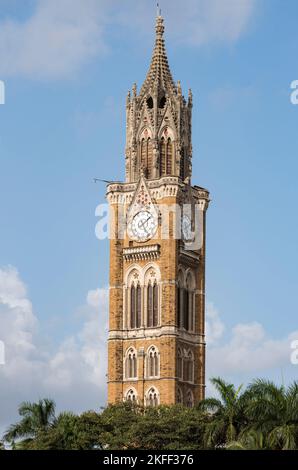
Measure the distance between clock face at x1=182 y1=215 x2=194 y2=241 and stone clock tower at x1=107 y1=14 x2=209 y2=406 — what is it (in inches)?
3.4

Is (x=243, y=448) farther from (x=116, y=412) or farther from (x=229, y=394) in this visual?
(x=116, y=412)

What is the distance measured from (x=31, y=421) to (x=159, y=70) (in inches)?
1980

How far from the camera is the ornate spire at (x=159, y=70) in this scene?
12731 cm

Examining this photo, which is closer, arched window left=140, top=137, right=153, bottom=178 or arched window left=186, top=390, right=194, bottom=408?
arched window left=186, top=390, right=194, bottom=408

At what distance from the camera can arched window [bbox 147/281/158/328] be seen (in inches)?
4786

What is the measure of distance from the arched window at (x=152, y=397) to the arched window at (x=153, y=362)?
126 centimetres

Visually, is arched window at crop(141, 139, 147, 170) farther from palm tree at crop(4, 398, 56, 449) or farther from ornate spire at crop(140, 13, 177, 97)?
palm tree at crop(4, 398, 56, 449)

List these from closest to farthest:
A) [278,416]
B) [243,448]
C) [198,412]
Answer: [243,448] < [278,416] < [198,412]

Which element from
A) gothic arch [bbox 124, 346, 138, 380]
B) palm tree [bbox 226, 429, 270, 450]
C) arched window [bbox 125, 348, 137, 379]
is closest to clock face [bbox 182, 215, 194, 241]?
gothic arch [bbox 124, 346, 138, 380]

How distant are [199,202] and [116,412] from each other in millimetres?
34691

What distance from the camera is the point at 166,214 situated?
12175 centimetres

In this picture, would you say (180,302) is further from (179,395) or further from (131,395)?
(131,395)
